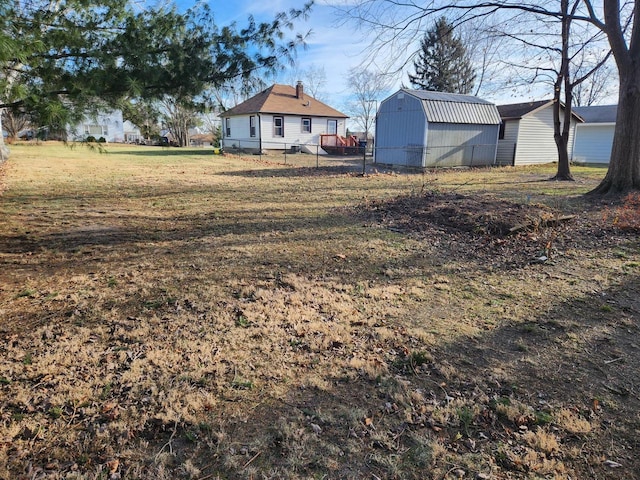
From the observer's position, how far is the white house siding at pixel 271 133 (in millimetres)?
30578

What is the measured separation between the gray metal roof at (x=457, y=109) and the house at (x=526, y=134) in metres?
1.45

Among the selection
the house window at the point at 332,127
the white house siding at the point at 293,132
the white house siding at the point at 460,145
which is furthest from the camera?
the house window at the point at 332,127

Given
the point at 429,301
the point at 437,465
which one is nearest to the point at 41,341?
the point at 437,465

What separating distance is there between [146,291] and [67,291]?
85 cm

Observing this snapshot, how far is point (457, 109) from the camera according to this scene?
2166 cm

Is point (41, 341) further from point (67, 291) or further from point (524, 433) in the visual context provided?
point (524, 433)

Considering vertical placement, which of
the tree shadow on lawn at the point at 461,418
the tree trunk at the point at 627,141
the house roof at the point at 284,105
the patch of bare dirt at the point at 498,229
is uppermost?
the house roof at the point at 284,105

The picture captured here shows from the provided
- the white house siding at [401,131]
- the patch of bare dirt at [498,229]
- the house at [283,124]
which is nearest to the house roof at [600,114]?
the white house siding at [401,131]

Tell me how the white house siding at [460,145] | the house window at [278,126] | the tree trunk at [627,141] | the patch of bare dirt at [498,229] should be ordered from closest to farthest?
the patch of bare dirt at [498,229]
the tree trunk at [627,141]
the white house siding at [460,145]
the house window at [278,126]

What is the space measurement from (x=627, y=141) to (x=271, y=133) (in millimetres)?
24295

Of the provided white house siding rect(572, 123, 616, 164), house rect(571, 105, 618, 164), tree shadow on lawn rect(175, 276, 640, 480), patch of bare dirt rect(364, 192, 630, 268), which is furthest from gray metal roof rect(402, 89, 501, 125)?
tree shadow on lawn rect(175, 276, 640, 480)

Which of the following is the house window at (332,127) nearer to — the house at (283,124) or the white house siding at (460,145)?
the house at (283,124)

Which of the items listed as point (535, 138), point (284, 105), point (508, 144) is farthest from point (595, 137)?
point (284, 105)

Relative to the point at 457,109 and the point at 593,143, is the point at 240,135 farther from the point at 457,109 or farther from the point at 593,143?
the point at 593,143
